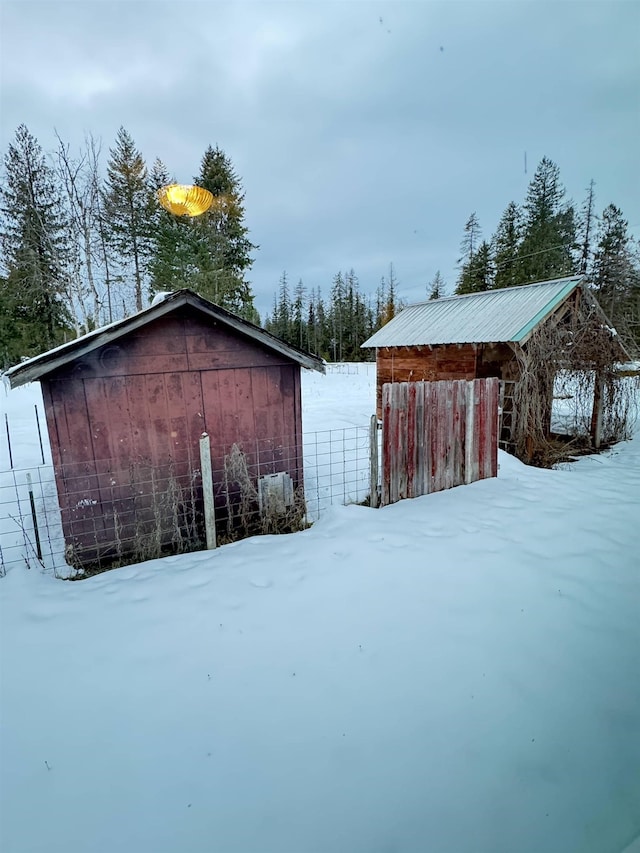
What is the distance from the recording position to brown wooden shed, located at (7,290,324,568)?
4.45 meters

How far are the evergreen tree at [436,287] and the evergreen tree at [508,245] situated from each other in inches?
485

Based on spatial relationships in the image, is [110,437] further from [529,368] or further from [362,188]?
[362,188]

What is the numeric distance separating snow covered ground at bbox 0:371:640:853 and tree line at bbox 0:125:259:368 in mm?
15910

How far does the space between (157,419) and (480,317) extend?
361 inches

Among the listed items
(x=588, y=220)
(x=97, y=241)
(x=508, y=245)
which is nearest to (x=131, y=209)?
(x=97, y=241)

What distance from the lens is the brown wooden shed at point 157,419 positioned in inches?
175

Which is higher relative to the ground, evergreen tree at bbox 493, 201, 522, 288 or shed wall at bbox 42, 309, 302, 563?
evergreen tree at bbox 493, 201, 522, 288

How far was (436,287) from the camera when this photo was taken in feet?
147

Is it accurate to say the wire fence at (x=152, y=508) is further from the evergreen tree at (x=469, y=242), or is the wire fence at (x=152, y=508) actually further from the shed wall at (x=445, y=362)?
the evergreen tree at (x=469, y=242)

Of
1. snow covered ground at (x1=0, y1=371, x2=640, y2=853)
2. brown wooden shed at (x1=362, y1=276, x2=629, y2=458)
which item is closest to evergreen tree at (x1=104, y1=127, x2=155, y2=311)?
brown wooden shed at (x1=362, y1=276, x2=629, y2=458)

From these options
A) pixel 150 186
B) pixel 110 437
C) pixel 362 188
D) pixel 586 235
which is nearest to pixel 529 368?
pixel 110 437

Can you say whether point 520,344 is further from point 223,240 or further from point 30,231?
point 30,231

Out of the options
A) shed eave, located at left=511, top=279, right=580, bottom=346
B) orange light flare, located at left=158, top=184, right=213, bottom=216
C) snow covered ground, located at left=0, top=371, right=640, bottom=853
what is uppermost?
orange light flare, located at left=158, top=184, right=213, bottom=216

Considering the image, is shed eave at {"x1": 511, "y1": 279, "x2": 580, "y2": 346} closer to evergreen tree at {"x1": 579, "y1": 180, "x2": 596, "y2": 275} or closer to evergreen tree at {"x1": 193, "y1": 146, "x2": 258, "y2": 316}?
evergreen tree at {"x1": 193, "y1": 146, "x2": 258, "y2": 316}
